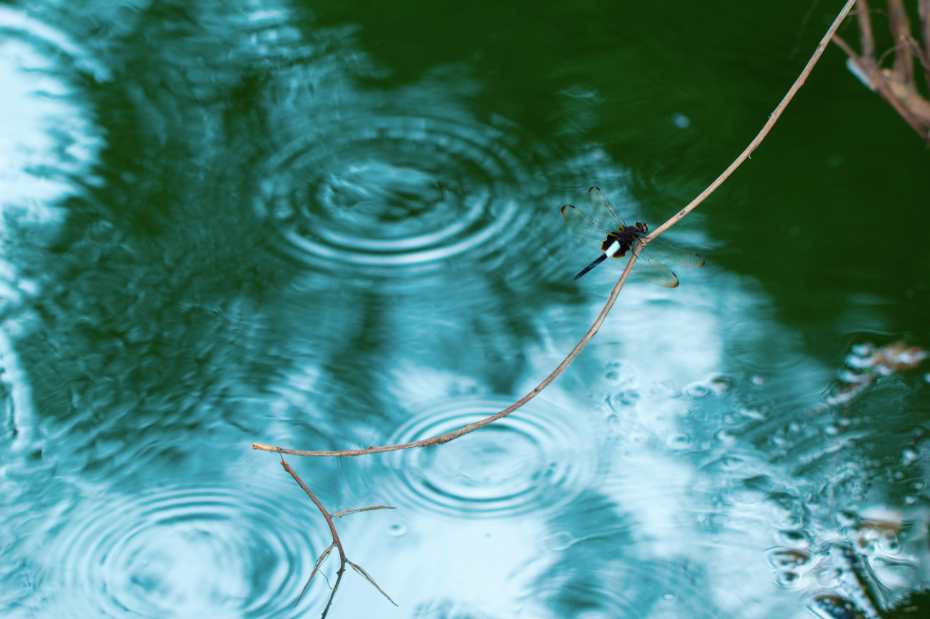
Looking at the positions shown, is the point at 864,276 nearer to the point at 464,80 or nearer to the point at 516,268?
the point at 516,268

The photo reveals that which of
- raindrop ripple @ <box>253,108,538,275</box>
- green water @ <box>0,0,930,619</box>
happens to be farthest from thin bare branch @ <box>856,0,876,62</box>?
raindrop ripple @ <box>253,108,538,275</box>

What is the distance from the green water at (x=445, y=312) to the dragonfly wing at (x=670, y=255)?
0.28 metres

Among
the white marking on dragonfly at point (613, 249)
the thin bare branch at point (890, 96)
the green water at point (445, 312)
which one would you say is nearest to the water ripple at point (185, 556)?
the green water at point (445, 312)

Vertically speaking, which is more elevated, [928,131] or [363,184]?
[363,184]

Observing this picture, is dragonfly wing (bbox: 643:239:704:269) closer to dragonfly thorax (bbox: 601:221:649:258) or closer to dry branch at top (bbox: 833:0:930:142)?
dragonfly thorax (bbox: 601:221:649:258)

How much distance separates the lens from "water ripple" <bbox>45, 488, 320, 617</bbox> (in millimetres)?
1496

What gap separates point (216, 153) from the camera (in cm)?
224

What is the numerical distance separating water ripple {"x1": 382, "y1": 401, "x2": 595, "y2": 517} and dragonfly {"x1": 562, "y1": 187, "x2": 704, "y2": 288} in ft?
1.30

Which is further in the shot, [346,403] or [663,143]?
[663,143]

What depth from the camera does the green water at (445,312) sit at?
1549 millimetres

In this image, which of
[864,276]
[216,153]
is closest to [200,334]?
[216,153]

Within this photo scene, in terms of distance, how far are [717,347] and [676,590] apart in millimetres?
632

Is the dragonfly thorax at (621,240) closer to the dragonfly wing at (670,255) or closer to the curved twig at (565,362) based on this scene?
the dragonfly wing at (670,255)

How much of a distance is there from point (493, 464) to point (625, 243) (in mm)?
589
